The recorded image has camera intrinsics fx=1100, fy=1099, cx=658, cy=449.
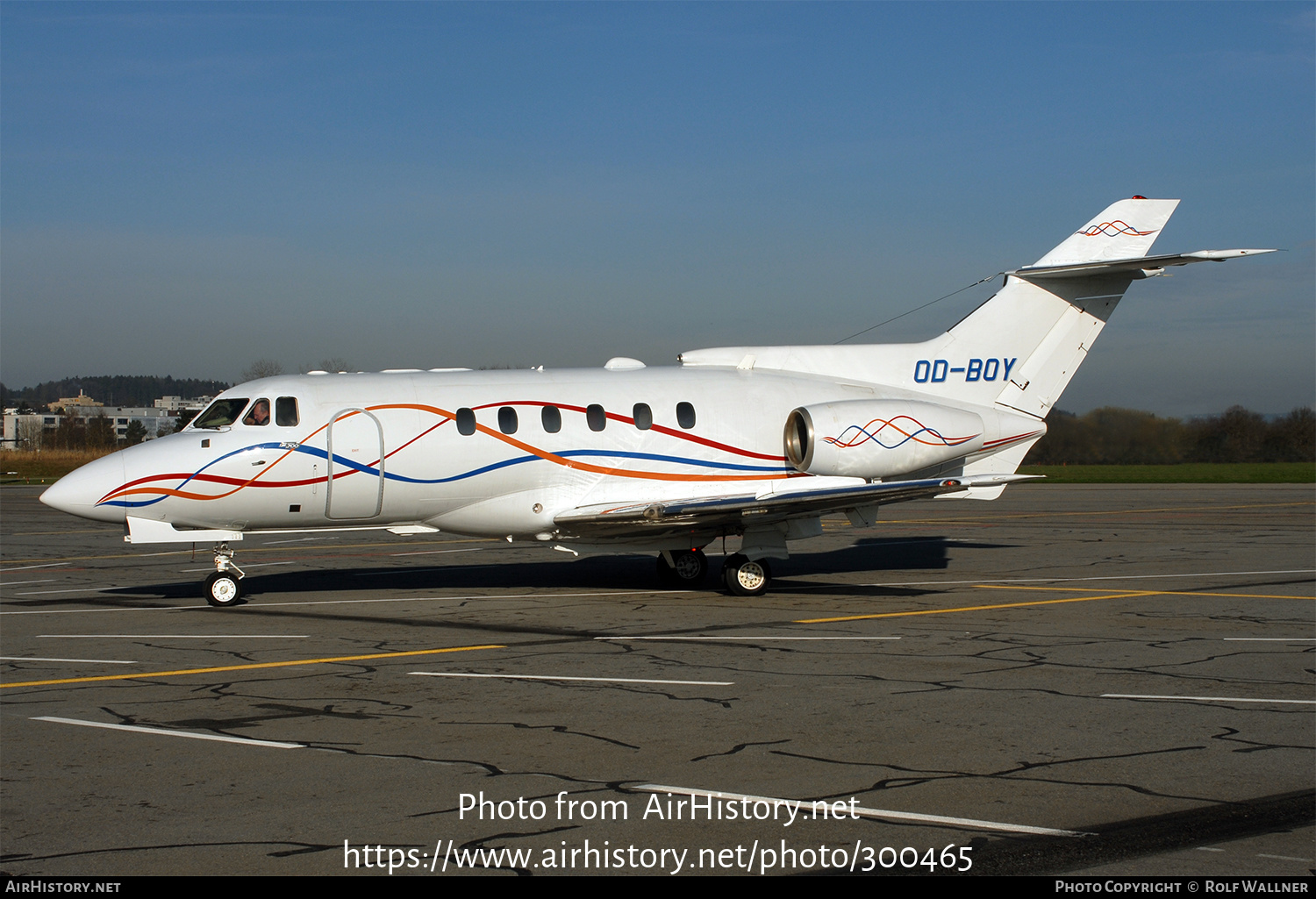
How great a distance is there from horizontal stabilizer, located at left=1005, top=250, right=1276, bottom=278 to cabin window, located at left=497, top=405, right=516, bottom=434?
29.3ft

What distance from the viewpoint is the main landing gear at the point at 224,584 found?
15820mm

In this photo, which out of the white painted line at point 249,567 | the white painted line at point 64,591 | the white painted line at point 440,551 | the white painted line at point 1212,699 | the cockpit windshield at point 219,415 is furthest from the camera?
the white painted line at point 440,551

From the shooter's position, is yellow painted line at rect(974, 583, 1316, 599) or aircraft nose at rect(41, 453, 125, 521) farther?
yellow painted line at rect(974, 583, 1316, 599)

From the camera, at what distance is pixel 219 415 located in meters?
16.0

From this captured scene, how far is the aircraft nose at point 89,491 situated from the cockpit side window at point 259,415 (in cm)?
178

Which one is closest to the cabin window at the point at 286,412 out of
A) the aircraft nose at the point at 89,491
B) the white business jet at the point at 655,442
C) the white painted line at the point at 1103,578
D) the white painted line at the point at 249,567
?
the white business jet at the point at 655,442

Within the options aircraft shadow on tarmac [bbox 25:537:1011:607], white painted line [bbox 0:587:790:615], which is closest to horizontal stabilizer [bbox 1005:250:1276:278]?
aircraft shadow on tarmac [bbox 25:537:1011:607]

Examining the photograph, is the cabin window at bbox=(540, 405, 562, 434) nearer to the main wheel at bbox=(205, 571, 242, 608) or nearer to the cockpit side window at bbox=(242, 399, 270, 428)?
Result: the cockpit side window at bbox=(242, 399, 270, 428)

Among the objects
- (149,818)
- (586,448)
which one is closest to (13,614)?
(586,448)

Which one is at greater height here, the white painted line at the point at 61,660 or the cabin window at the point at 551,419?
the cabin window at the point at 551,419

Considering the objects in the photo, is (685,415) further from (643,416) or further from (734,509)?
(734,509)

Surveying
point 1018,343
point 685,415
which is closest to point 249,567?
point 685,415

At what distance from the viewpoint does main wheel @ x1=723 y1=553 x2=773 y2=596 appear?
16719 mm

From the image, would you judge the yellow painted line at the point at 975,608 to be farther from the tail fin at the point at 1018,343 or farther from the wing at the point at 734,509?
the tail fin at the point at 1018,343
